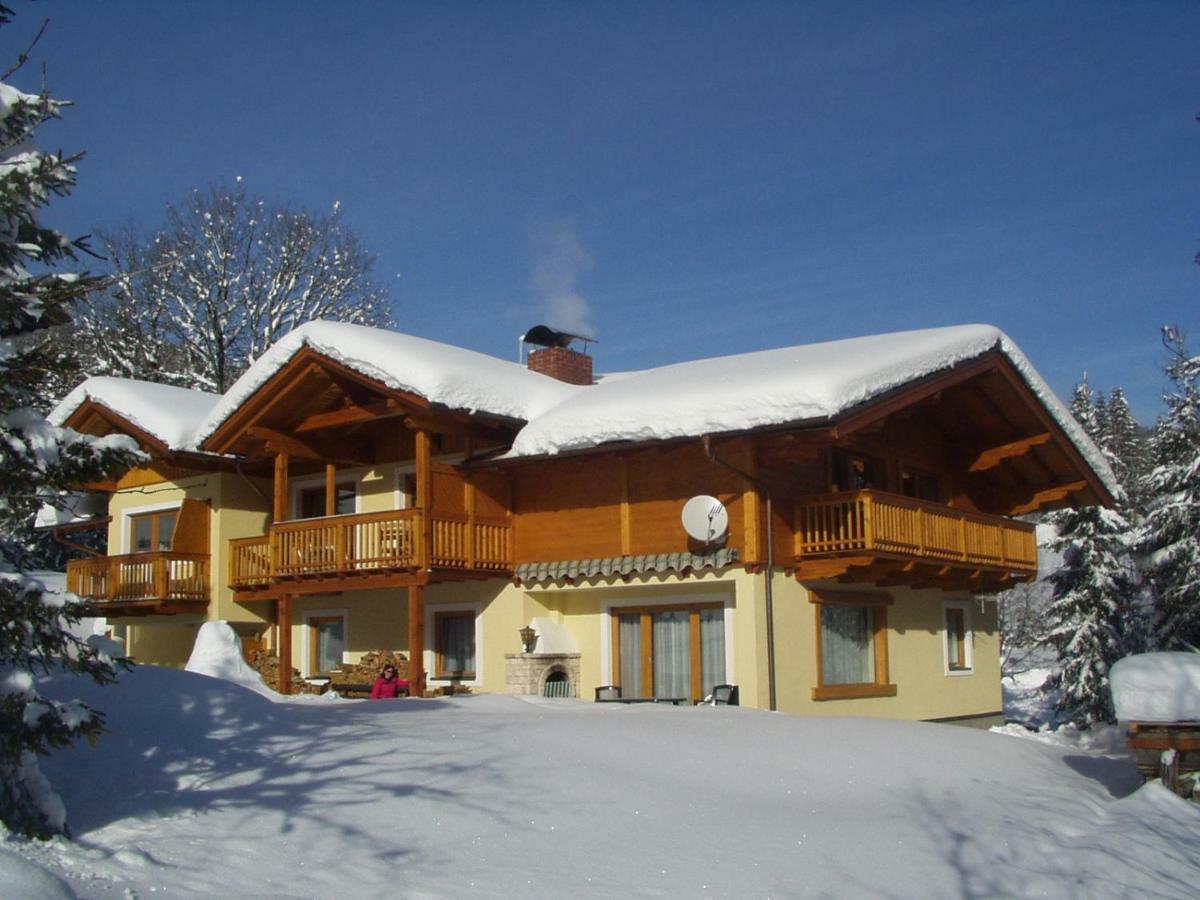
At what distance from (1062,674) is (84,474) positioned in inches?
1114

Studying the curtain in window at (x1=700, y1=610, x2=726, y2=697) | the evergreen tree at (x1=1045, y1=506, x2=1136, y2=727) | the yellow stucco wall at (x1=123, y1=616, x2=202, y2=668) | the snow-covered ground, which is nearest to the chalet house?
the curtain in window at (x1=700, y1=610, x2=726, y2=697)

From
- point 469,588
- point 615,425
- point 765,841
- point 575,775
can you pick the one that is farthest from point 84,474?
point 469,588

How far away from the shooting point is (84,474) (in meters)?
7.79

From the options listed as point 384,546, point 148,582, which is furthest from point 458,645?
point 148,582

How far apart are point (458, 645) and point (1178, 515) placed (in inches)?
545

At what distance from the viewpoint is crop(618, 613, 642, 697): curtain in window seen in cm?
2050

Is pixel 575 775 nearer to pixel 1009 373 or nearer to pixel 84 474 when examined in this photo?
pixel 84 474

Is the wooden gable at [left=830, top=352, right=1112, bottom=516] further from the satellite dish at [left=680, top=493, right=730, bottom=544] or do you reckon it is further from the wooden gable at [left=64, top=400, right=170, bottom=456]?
the wooden gable at [left=64, top=400, right=170, bottom=456]

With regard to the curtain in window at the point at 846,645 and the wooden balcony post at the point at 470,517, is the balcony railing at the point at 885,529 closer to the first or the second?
the curtain in window at the point at 846,645

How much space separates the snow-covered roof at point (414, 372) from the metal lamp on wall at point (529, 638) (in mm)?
3411

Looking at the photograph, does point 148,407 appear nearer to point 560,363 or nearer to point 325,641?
point 325,641

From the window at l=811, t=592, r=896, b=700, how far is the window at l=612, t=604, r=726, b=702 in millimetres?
1603

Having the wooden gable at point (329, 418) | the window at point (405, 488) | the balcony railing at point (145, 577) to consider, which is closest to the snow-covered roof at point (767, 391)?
the wooden gable at point (329, 418)

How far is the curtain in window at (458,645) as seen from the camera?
72.5 ft
